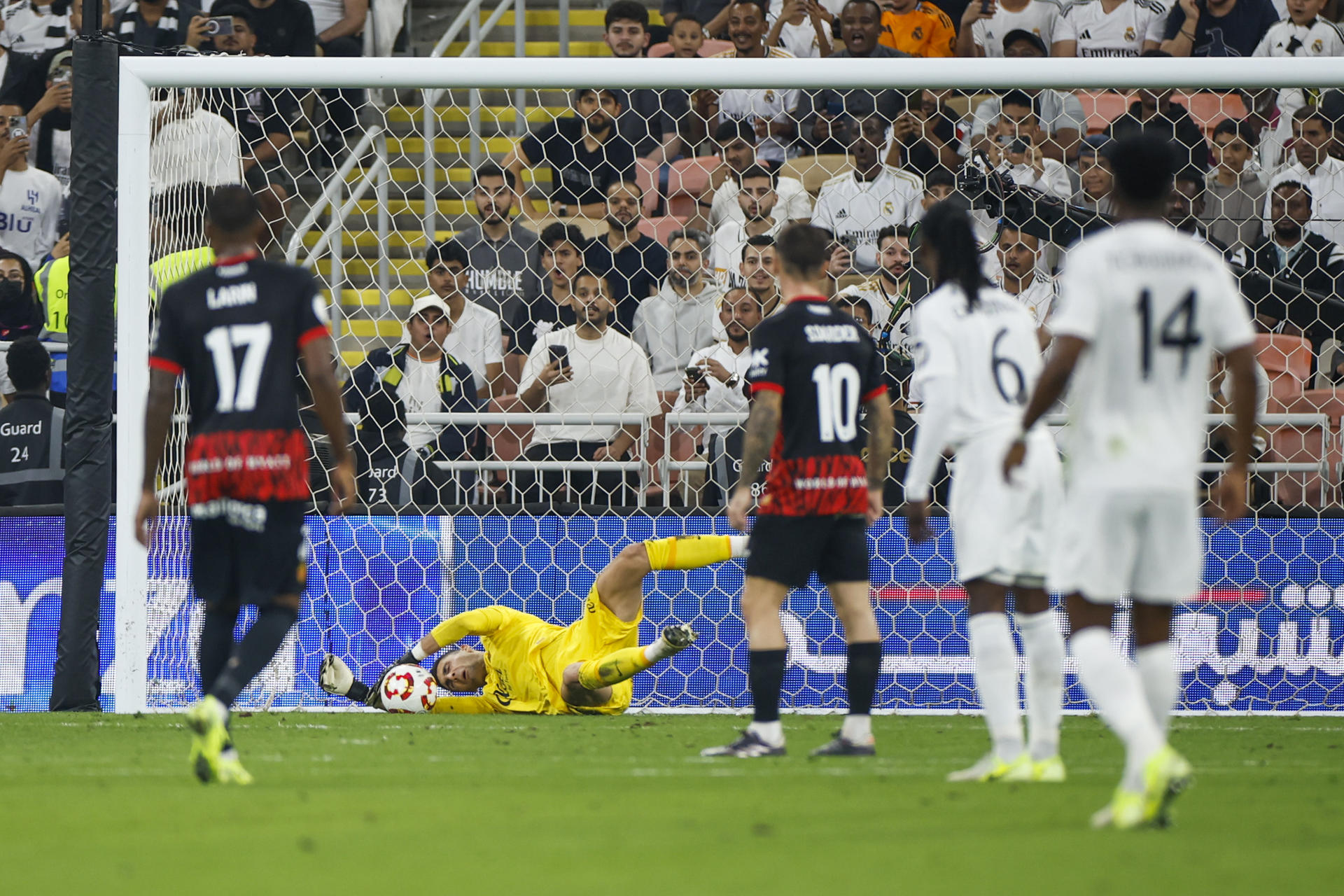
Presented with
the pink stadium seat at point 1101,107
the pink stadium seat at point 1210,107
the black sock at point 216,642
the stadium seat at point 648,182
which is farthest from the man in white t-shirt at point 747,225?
the black sock at point 216,642

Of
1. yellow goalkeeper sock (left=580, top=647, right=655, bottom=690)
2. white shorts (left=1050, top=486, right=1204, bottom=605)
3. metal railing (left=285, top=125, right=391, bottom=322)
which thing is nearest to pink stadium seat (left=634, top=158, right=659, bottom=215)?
metal railing (left=285, top=125, right=391, bottom=322)

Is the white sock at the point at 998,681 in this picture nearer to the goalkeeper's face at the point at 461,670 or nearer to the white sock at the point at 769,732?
the white sock at the point at 769,732

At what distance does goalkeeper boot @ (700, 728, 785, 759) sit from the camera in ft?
19.9

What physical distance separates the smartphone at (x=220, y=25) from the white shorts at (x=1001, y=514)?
8.81 meters

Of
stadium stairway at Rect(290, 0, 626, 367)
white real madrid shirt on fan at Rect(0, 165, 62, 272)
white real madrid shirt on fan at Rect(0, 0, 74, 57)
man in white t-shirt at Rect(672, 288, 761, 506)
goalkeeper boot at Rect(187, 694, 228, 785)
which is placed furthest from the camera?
white real madrid shirt on fan at Rect(0, 0, 74, 57)

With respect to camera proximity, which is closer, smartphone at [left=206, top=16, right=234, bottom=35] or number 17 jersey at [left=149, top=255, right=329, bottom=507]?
number 17 jersey at [left=149, top=255, right=329, bottom=507]

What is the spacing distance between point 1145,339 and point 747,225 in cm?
650

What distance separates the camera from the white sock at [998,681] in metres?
5.25

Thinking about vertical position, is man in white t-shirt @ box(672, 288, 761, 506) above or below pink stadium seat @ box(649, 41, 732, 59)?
below

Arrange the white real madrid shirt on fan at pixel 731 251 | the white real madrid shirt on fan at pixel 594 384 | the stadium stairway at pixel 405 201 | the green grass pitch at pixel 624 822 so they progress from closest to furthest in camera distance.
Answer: the green grass pitch at pixel 624 822
the white real madrid shirt on fan at pixel 594 384
the white real madrid shirt on fan at pixel 731 251
the stadium stairway at pixel 405 201

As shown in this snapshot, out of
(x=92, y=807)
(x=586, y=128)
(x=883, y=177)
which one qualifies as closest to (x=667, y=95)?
(x=586, y=128)

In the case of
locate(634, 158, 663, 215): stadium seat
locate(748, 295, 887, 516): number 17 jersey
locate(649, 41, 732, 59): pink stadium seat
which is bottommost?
locate(748, 295, 887, 516): number 17 jersey

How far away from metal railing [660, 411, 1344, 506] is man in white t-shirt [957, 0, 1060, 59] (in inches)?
177

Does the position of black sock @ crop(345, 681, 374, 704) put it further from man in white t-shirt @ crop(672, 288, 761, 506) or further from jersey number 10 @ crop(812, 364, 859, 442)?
jersey number 10 @ crop(812, 364, 859, 442)
